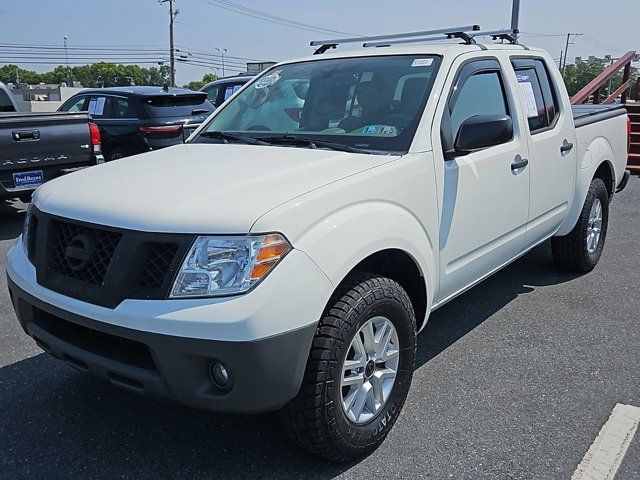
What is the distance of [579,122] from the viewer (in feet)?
16.0

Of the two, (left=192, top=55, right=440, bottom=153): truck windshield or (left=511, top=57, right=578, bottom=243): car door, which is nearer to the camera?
(left=192, top=55, right=440, bottom=153): truck windshield

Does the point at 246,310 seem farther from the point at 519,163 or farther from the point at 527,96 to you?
the point at 527,96

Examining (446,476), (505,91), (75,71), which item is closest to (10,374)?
(446,476)

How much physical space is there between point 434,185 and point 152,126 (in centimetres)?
734

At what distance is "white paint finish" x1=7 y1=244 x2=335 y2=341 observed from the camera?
2125mm

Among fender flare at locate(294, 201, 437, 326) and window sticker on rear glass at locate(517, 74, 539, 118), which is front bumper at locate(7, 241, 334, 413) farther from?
window sticker on rear glass at locate(517, 74, 539, 118)

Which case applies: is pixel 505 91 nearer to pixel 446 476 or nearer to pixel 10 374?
pixel 446 476

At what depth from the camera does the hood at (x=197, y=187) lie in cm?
227

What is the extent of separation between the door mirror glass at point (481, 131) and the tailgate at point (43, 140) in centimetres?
528

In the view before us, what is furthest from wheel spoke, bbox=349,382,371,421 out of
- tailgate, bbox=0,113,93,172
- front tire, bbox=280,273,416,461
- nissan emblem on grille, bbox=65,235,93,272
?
tailgate, bbox=0,113,93,172

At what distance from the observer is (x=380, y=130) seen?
3.14 metres

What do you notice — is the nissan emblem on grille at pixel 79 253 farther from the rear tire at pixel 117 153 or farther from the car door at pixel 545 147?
the rear tire at pixel 117 153

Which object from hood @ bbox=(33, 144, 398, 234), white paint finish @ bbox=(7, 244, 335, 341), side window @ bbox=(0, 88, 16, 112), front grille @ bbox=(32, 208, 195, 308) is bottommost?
white paint finish @ bbox=(7, 244, 335, 341)

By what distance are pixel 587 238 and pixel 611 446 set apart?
106 inches
